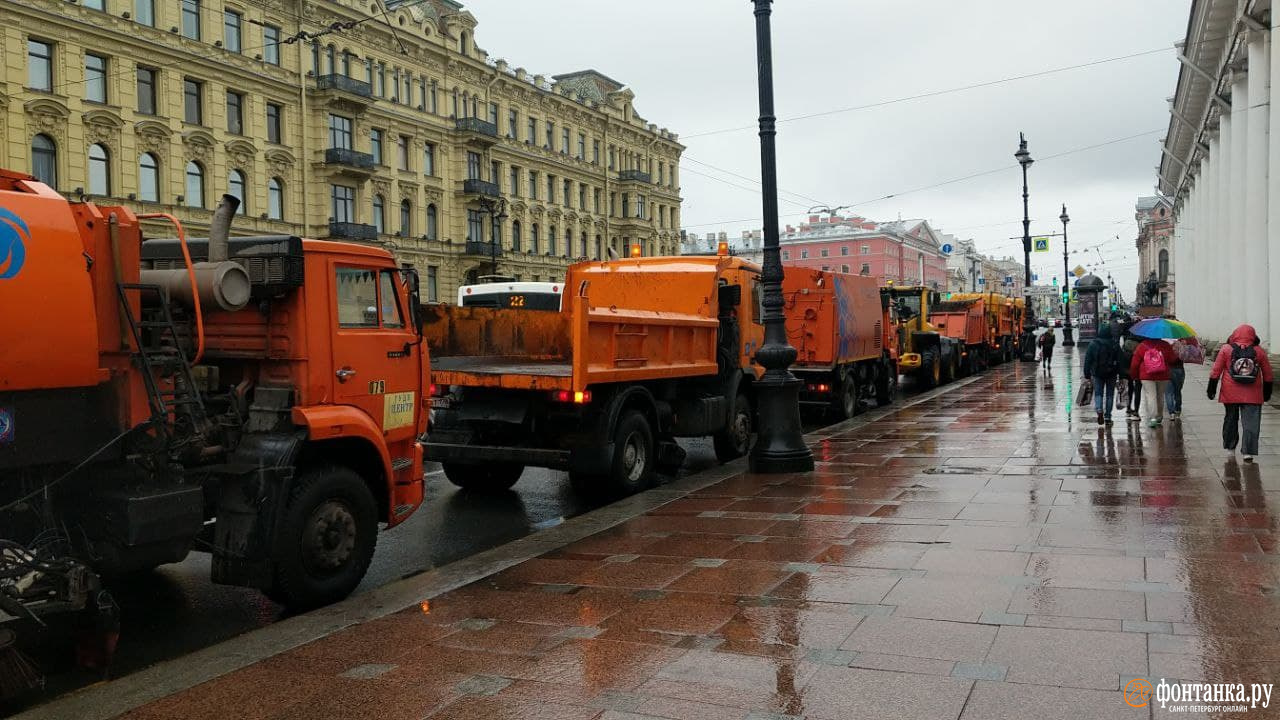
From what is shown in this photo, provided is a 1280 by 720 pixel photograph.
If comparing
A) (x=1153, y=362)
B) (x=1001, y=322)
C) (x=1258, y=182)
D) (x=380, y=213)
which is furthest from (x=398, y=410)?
(x=380, y=213)

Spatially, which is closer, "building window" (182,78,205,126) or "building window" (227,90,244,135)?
"building window" (182,78,205,126)

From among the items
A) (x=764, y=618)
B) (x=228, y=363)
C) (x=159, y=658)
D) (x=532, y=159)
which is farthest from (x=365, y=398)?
(x=532, y=159)

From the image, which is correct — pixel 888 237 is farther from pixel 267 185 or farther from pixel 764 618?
pixel 764 618

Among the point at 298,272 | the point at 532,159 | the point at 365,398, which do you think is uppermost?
the point at 532,159

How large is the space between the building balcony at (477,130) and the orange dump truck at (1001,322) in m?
27.5

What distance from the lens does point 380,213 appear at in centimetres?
4791

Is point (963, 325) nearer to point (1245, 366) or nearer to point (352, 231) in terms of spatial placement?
point (1245, 366)

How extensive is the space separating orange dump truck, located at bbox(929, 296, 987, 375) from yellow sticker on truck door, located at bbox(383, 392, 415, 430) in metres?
26.6

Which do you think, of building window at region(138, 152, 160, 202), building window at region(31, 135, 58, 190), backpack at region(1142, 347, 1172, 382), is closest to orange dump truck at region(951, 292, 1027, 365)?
backpack at region(1142, 347, 1172, 382)

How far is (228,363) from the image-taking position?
6430 mm

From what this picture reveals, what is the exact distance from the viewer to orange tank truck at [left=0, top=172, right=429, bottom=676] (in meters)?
4.86

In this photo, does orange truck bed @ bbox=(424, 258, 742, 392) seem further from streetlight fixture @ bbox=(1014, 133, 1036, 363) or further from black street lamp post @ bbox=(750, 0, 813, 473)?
streetlight fixture @ bbox=(1014, 133, 1036, 363)

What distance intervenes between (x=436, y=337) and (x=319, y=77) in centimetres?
3735

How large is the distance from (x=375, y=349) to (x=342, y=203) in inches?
1599
